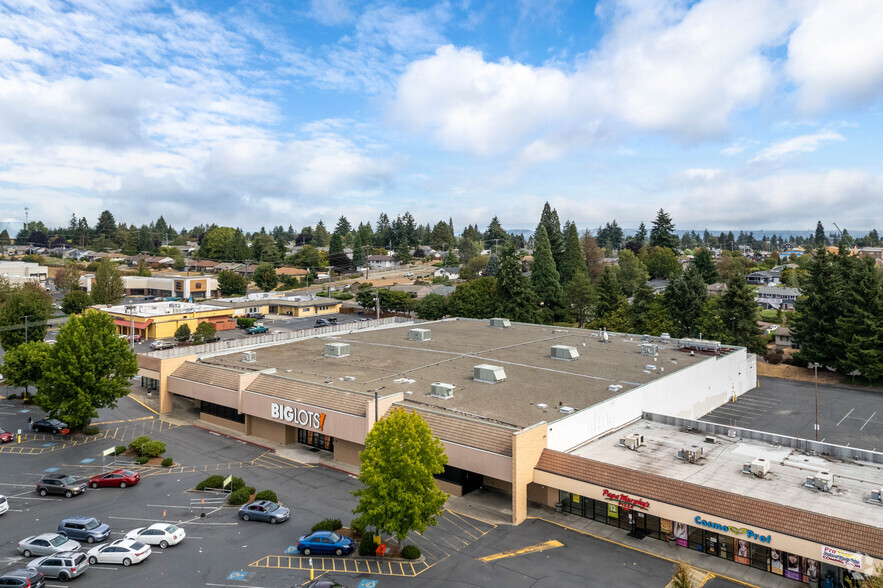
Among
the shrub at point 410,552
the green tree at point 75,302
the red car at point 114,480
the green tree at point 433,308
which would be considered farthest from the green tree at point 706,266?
the green tree at point 75,302

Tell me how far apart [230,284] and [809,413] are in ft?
425

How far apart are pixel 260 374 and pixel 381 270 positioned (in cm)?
14915

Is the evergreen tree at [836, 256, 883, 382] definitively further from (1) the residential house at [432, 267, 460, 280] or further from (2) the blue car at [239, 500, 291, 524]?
(1) the residential house at [432, 267, 460, 280]

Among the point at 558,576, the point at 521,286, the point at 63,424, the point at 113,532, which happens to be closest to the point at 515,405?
the point at 558,576

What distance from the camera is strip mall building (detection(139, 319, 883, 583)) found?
2680 cm

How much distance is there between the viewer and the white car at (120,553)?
2730 cm

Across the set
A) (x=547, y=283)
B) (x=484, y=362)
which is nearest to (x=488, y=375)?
(x=484, y=362)

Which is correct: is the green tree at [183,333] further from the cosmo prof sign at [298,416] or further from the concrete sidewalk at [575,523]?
the cosmo prof sign at [298,416]

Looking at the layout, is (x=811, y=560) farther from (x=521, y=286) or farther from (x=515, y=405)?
(x=521, y=286)

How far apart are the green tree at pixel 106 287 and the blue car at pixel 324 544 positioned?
10503 centimetres

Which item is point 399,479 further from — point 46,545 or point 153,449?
point 153,449

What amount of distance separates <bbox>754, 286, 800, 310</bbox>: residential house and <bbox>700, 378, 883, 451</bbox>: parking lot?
70.2 m

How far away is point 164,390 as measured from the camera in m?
53.1

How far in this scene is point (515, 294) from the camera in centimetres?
9512
